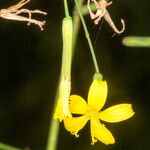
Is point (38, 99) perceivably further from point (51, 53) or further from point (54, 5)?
point (54, 5)

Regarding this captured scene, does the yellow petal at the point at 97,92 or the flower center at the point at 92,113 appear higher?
the yellow petal at the point at 97,92

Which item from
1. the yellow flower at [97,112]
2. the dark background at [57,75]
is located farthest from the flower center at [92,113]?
the dark background at [57,75]

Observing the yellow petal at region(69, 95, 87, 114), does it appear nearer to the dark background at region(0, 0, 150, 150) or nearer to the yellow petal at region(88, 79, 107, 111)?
the yellow petal at region(88, 79, 107, 111)

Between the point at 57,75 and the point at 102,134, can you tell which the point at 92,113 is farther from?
the point at 57,75

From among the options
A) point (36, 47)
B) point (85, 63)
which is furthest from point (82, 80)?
point (36, 47)

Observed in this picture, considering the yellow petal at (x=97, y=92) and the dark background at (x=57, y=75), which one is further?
the dark background at (x=57, y=75)

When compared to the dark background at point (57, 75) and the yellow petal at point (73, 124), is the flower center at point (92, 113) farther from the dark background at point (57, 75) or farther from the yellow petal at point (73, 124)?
the dark background at point (57, 75)

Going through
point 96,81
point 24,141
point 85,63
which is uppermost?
point 96,81

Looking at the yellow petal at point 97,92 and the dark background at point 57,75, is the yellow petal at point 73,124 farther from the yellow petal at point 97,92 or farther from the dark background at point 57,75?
the dark background at point 57,75

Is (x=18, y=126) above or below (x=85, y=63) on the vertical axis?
below
